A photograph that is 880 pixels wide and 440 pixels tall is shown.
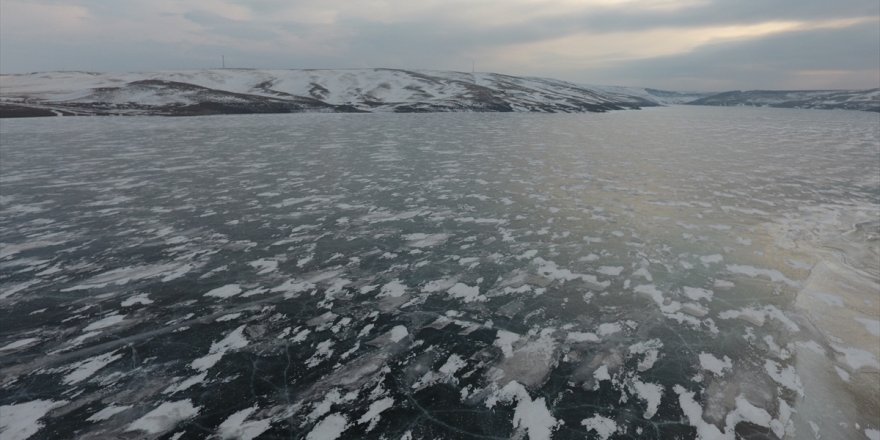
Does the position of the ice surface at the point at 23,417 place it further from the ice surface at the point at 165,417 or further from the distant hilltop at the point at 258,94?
the distant hilltop at the point at 258,94

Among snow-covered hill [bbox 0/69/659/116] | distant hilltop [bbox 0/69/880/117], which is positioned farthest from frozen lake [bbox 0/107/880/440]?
distant hilltop [bbox 0/69/880/117]

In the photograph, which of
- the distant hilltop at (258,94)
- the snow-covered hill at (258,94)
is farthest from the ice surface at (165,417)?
the snow-covered hill at (258,94)

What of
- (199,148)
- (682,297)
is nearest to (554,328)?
(682,297)

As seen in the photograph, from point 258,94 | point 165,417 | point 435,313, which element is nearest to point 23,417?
point 165,417

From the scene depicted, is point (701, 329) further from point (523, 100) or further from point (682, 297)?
point (523, 100)

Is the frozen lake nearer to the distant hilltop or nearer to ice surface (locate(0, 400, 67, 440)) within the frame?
ice surface (locate(0, 400, 67, 440))

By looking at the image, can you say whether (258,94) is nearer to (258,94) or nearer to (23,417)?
(258,94)

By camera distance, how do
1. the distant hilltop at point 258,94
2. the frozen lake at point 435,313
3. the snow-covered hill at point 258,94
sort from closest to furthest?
the frozen lake at point 435,313 < the distant hilltop at point 258,94 < the snow-covered hill at point 258,94
